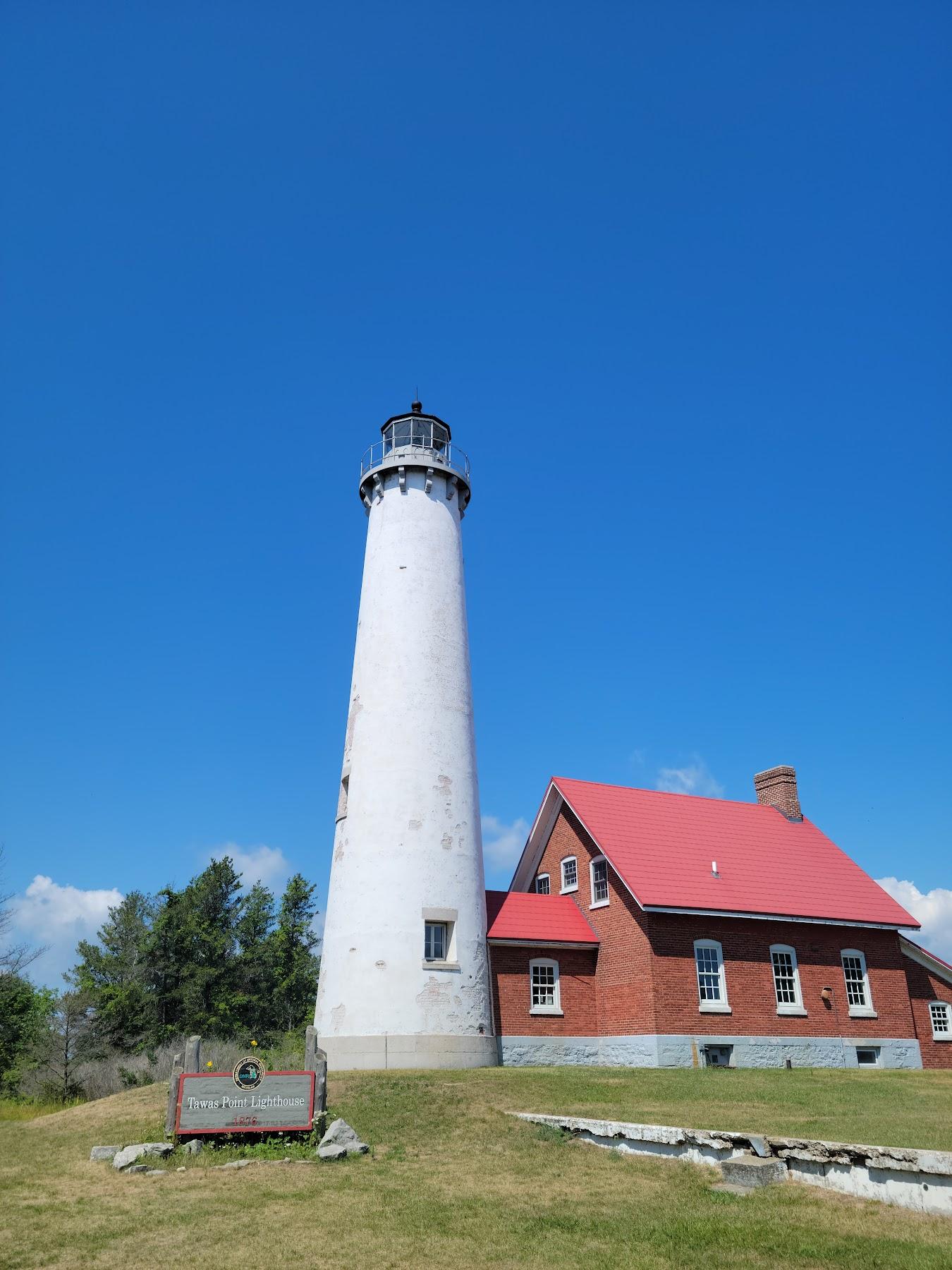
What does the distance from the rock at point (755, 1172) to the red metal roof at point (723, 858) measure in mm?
14362

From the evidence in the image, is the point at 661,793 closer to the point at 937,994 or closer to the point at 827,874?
the point at 827,874

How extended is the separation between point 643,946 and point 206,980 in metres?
20.0

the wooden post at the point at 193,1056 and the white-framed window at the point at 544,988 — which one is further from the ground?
the white-framed window at the point at 544,988

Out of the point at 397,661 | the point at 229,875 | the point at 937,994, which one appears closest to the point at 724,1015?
the point at 937,994

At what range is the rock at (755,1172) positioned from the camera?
34.6ft

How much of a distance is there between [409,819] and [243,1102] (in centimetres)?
1009

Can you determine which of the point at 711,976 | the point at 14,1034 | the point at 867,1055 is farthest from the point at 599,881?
the point at 14,1034

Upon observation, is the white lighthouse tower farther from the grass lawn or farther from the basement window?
the basement window

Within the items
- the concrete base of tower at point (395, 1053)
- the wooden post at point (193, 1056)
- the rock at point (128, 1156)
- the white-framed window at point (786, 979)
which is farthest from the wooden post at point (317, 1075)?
the white-framed window at point (786, 979)

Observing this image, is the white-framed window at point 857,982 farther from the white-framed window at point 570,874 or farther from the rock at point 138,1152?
the rock at point 138,1152

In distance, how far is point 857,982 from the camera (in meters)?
28.8

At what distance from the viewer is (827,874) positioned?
30.5 m

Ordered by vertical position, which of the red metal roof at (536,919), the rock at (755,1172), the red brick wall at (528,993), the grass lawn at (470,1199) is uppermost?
the red metal roof at (536,919)

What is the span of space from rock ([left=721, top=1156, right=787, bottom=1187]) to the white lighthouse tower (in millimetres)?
12423
